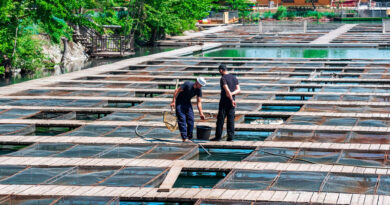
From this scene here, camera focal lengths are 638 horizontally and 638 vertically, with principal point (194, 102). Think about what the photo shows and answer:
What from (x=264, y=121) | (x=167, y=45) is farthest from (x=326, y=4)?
(x=264, y=121)

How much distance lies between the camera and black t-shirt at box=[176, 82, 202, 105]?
13930mm

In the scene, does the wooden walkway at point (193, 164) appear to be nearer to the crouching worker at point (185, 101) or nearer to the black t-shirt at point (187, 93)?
the crouching worker at point (185, 101)

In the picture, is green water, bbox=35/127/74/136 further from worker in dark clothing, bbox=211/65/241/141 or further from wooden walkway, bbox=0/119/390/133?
worker in dark clothing, bbox=211/65/241/141

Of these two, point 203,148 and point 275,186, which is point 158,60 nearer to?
point 203,148

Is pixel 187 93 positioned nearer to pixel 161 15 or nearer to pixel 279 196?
pixel 279 196

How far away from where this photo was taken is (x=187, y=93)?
14.0 m

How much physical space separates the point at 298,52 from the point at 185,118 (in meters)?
29.2

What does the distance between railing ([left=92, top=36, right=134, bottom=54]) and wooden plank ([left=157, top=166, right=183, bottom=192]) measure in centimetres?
2765

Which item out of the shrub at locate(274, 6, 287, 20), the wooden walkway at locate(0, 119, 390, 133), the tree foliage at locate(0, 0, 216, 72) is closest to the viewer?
the wooden walkway at locate(0, 119, 390, 133)

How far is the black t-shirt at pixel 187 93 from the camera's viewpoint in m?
13.9

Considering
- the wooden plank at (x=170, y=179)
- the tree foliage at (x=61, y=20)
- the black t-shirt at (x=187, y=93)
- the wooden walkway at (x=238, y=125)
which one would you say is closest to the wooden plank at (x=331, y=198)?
the wooden plank at (x=170, y=179)

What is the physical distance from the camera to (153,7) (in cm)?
4691

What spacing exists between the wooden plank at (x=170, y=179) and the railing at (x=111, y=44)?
90.7 ft

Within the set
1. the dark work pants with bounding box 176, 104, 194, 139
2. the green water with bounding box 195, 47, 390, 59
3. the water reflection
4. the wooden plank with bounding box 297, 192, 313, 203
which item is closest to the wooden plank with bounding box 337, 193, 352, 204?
the wooden plank with bounding box 297, 192, 313, 203
